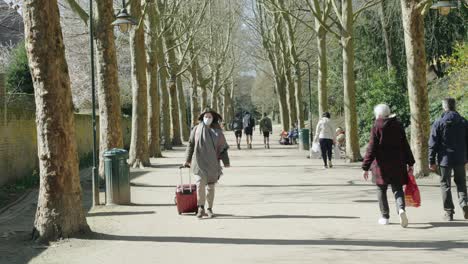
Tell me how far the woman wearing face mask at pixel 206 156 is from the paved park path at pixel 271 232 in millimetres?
463

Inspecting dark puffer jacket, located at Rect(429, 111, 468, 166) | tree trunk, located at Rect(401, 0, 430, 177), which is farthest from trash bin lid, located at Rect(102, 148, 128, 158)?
tree trunk, located at Rect(401, 0, 430, 177)

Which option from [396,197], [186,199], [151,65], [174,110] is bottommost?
[186,199]

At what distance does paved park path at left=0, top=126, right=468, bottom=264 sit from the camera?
26.0 ft

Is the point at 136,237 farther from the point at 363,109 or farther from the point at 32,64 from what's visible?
the point at 363,109

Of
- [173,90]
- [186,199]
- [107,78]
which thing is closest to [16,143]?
[107,78]

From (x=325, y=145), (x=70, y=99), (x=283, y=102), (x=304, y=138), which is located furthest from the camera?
(x=283, y=102)

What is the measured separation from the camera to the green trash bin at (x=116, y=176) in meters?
12.9

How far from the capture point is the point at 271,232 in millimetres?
9594

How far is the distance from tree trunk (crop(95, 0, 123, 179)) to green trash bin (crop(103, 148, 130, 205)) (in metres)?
3.53

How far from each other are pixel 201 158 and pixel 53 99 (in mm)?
2877

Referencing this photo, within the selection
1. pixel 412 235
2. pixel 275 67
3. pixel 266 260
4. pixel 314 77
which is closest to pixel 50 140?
pixel 266 260

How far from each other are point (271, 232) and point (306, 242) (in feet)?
3.16

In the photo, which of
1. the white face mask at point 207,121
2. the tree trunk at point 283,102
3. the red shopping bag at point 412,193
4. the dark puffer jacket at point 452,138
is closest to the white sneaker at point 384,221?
the red shopping bag at point 412,193

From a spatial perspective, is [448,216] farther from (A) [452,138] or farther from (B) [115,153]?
(B) [115,153]
